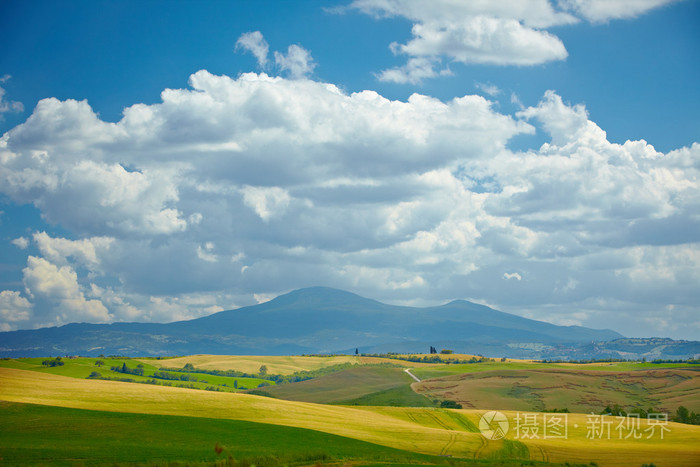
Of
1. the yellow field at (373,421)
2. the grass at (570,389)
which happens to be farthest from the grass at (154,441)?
the grass at (570,389)

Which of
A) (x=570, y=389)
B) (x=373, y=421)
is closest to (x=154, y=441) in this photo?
(x=373, y=421)

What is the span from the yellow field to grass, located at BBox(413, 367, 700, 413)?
145ft

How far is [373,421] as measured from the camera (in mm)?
87312

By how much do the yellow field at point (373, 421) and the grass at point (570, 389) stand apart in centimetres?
4414

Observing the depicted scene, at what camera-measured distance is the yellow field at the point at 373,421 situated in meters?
68.9

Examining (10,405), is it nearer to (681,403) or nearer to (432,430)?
(432,430)

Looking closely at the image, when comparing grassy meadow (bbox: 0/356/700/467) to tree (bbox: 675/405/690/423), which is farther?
tree (bbox: 675/405/690/423)

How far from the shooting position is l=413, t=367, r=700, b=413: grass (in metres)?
140

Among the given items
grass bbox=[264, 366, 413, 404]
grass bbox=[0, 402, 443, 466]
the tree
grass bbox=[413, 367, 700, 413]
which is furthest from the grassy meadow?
grass bbox=[264, 366, 413, 404]

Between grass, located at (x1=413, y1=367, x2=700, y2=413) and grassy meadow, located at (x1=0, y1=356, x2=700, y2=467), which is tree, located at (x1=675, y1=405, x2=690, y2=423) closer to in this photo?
grass, located at (x1=413, y1=367, x2=700, y2=413)

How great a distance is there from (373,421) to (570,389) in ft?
273

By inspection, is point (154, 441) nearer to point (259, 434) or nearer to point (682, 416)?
point (259, 434)

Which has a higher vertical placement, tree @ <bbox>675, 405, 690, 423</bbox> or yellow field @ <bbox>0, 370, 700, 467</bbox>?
yellow field @ <bbox>0, 370, 700, 467</bbox>

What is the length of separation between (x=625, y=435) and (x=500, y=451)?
72.5ft
